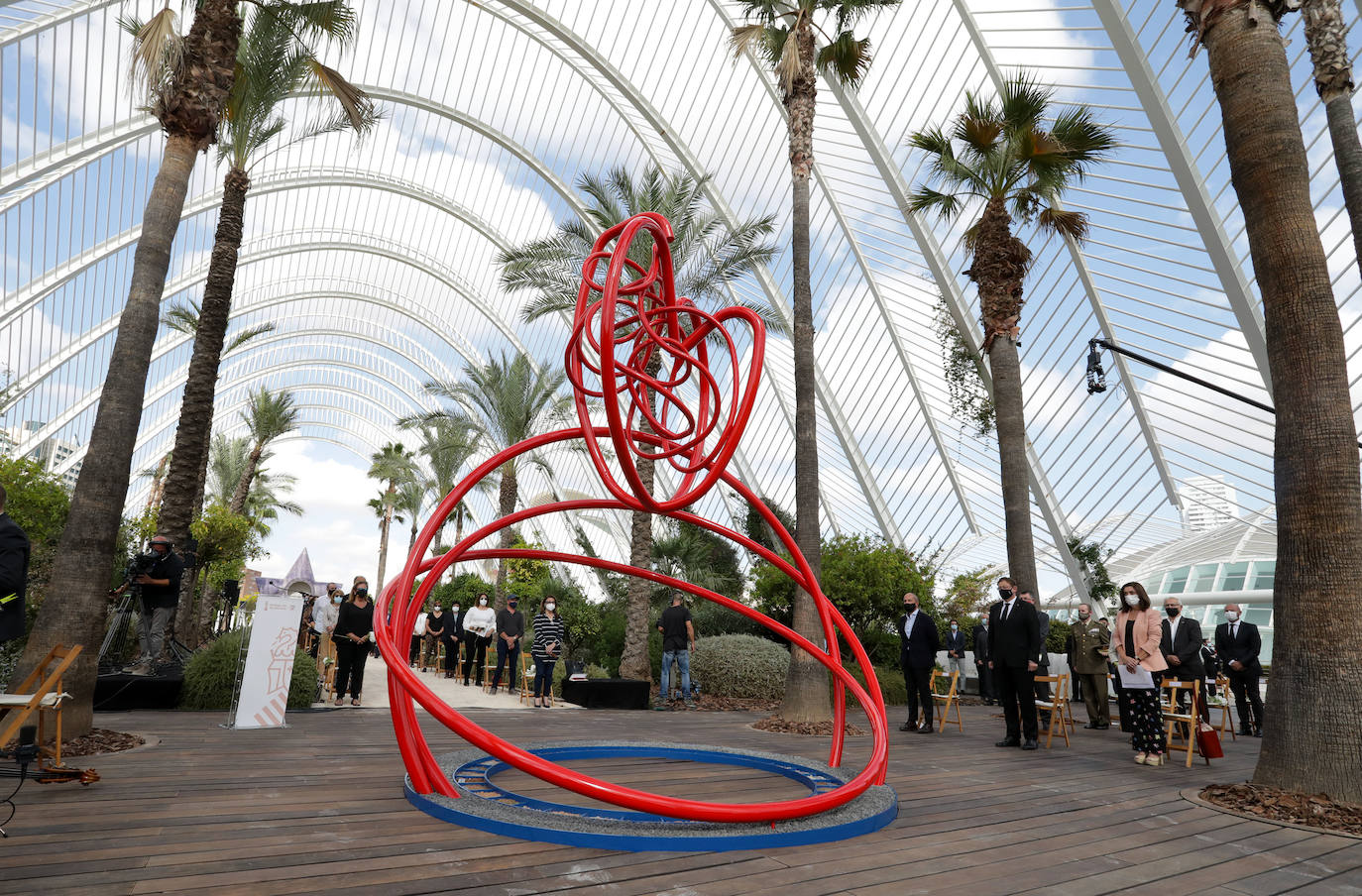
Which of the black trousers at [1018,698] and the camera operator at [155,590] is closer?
the black trousers at [1018,698]

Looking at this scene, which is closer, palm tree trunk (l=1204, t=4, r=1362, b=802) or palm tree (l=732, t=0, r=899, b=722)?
palm tree trunk (l=1204, t=4, r=1362, b=802)

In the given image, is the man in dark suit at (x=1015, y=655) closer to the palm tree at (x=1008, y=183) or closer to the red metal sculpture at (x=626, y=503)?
the red metal sculpture at (x=626, y=503)

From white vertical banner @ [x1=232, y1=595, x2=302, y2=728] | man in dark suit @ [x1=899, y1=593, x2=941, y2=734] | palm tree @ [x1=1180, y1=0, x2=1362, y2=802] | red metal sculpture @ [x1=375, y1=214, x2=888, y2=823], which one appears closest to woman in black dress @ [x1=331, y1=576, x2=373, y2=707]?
white vertical banner @ [x1=232, y1=595, x2=302, y2=728]

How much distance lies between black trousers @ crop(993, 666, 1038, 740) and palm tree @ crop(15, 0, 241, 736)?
9217 mm

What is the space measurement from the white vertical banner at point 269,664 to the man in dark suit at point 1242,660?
12.4m

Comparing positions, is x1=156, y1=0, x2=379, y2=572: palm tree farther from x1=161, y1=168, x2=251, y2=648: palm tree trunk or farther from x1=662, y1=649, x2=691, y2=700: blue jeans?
x1=662, y1=649, x2=691, y2=700: blue jeans

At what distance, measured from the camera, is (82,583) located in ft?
23.9

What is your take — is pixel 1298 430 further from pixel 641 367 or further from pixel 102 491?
pixel 102 491

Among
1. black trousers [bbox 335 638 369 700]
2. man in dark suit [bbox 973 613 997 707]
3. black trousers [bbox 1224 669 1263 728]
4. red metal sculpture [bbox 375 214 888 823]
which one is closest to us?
red metal sculpture [bbox 375 214 888 823]

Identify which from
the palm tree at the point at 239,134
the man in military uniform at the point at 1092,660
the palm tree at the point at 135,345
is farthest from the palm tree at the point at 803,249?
the palm tree at the point at 135,345

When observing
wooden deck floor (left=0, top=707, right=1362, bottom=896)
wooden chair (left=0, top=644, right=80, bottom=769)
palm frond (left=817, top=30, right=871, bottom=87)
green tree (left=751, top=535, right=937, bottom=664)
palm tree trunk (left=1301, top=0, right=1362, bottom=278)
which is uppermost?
palm frond (left=817, top=30, right=871, bottom=87)

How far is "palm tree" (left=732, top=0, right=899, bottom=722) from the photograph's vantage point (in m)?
11.2

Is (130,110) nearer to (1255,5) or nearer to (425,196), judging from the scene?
(425,196)

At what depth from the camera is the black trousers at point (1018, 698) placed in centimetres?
971
